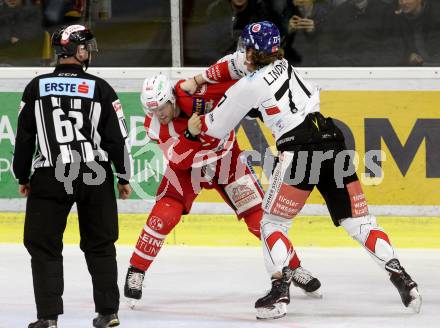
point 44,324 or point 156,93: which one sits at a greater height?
point 156,93

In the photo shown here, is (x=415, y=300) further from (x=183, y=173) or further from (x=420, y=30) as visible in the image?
(x=420, y=30)

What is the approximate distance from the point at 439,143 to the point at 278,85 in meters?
2.54

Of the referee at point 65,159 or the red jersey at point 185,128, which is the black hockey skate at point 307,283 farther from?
the referee at point 65,159

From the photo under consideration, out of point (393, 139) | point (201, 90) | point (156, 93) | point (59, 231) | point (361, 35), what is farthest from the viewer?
point (361, 35)

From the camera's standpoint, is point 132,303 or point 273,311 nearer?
point 273,311

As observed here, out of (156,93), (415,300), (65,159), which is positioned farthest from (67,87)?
(415,300)

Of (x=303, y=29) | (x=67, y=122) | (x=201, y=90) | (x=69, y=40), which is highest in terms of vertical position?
(x=69, y=40)

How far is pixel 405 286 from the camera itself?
6.35 metres

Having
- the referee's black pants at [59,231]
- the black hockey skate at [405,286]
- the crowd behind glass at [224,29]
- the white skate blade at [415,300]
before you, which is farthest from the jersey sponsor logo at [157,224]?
the crowd behind glass at [224,29]

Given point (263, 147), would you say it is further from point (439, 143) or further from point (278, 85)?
point (278, 85)

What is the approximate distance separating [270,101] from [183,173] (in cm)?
88

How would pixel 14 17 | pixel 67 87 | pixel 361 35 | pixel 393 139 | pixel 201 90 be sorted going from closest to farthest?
pixel 67 87 → pixel 201 90 → pixel 393 139 → pixel 361 35 → pixel 14 17

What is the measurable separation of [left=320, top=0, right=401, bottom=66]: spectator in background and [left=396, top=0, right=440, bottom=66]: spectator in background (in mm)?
62

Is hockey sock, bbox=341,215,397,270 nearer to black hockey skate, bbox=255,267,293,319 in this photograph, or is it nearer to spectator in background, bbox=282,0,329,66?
black hockey skate, bbox=255,267,293,319
